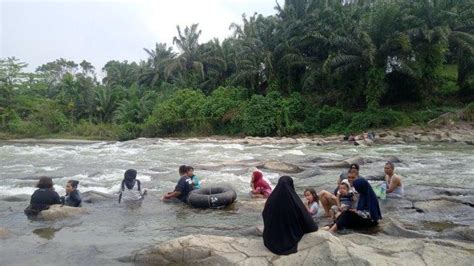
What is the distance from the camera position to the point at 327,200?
28.8 feet

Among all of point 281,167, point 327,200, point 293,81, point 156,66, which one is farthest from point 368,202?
point 156,66

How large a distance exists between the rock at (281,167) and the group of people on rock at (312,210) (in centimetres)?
530

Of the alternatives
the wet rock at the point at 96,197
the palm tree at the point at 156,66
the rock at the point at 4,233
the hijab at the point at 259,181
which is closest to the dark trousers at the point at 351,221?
the hijab at the point at 259,181

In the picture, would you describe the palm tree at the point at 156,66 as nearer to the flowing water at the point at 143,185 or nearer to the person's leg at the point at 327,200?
the flowing water at the point at 143,185

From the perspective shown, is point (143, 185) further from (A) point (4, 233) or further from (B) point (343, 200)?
(B) point (343, 200)

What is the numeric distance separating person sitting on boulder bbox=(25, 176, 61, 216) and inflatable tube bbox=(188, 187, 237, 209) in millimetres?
3187

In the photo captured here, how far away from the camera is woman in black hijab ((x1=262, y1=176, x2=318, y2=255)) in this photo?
6000 millimetres

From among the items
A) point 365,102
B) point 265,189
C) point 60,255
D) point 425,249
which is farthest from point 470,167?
point 365,102

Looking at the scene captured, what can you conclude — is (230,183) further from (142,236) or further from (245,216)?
(142,236)

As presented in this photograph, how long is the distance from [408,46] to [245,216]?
24487 mm

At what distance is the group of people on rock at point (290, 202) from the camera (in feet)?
19.9

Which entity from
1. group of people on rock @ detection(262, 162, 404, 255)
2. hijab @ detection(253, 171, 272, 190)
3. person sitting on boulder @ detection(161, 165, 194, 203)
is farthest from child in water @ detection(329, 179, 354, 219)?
person sitting on boulder @ detection(161, 165, 194, 203)

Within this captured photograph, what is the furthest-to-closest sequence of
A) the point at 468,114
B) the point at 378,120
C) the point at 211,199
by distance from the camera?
the point at 378,120 < the point at 468,114 < the point at 211,199

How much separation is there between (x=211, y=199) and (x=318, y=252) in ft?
15.8
